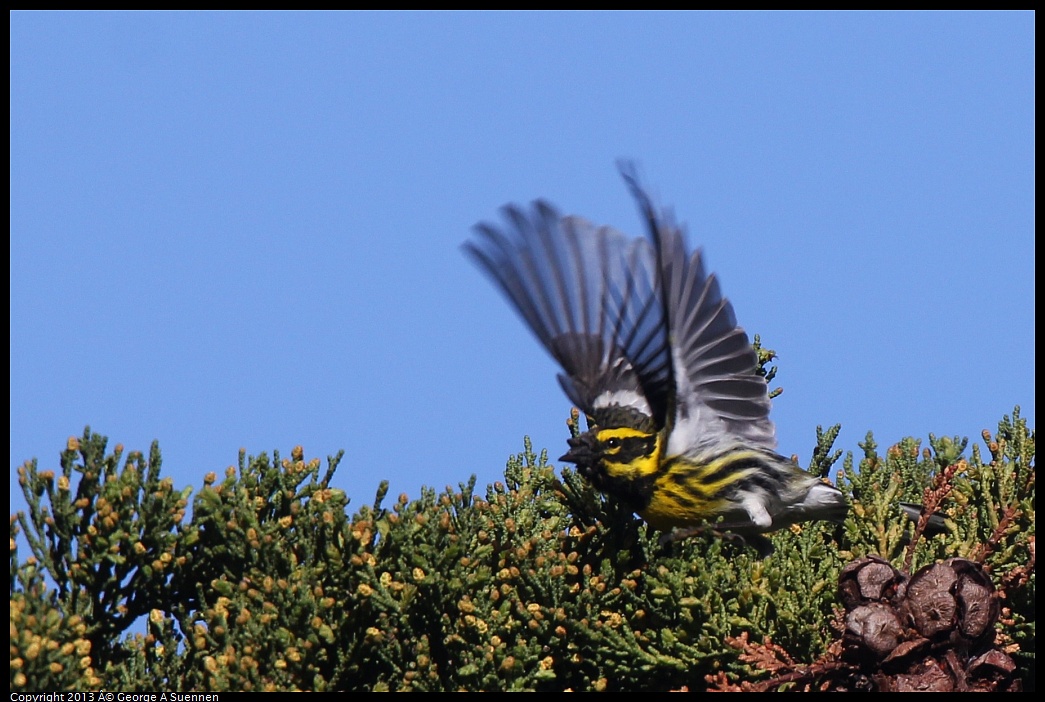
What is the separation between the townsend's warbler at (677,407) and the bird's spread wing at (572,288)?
0.04 feet

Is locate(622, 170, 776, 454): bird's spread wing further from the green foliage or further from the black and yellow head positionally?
the green foliage

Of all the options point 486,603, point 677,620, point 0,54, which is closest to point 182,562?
point 486,603

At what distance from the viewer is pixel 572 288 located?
21.5 feet

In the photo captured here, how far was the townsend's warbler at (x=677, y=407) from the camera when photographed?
5.69m

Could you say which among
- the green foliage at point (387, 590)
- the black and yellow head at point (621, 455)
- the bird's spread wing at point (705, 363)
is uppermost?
the bird's spread wing at point (705, 363)

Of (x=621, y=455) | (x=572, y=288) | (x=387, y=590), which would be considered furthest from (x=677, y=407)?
(x=387, y=590)

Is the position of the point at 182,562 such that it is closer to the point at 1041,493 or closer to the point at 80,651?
the point at 80,651

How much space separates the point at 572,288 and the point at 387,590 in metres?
2.39

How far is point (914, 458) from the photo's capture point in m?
5.86

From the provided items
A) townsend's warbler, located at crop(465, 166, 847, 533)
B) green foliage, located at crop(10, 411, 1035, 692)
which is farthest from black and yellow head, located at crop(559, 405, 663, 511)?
green foliage, located at crop(10, 411, 1035, 692)

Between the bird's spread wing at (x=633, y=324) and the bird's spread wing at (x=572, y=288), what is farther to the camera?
the bird's spread wing at (x=572, y=288)

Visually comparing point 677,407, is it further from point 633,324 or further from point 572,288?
point 572,288

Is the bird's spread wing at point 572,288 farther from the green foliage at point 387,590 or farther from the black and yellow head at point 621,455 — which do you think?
the green foliage at point 387,590

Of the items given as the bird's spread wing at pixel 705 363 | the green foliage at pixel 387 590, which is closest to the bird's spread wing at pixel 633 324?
the bird's spread wing at pixel 705 363
